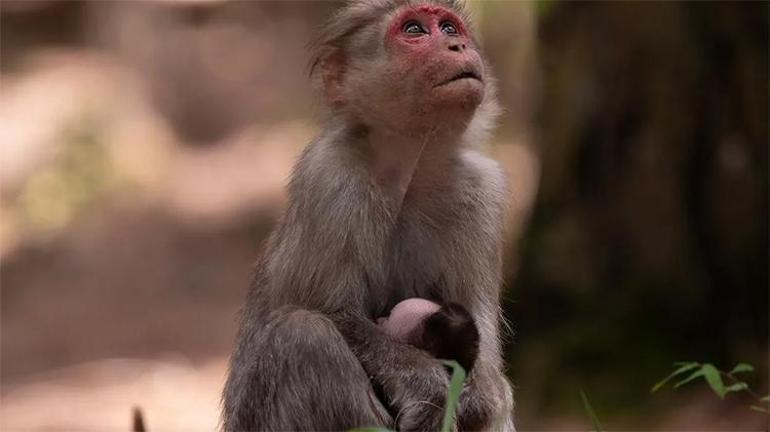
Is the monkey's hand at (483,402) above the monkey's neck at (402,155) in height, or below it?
below

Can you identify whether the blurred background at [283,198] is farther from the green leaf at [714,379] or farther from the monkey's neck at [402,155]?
the green leaf at [714,379]

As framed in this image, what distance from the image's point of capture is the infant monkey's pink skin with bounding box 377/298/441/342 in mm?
6621

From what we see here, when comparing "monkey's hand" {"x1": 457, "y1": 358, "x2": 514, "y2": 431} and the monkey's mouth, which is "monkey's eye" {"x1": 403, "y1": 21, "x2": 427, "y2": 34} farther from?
"monkey's hand" {"x1": 457, "y1": 358, "x2": 514, "y2": 431}

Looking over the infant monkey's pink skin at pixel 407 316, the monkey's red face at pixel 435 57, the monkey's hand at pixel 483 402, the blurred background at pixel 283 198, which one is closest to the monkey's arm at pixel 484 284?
the monkey's hand at pixel 483 402

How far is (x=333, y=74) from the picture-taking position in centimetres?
731

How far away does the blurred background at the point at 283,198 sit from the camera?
35.9ft

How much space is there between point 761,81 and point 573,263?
1.90m

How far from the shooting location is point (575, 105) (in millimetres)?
11484

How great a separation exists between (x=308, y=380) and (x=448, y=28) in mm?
1693

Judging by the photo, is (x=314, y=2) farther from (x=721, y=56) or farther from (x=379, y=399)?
(x=379, y=399)

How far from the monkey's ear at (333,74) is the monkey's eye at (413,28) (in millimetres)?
436

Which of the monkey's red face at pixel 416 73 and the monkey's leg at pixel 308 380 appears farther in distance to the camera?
the monkey's red face at pixel 416 73

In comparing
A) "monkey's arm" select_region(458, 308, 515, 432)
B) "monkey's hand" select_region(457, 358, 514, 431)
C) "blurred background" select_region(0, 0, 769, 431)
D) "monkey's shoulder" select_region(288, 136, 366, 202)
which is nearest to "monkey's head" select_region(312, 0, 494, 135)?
"monkey's shoulder" select_region(288, 136, 366, 202)

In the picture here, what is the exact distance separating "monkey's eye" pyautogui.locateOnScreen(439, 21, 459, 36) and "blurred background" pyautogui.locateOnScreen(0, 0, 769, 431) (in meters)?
3.11
